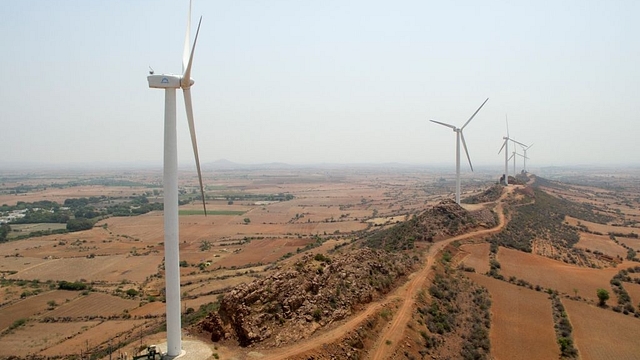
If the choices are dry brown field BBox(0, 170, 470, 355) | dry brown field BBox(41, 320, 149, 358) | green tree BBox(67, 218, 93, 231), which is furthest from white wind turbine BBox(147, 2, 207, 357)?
green tree BBox(67, 218, 93, 231)

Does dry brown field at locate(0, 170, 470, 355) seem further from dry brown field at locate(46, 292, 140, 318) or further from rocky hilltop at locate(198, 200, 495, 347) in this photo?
rocky hilltop at locate(198, 200, 495, 347)

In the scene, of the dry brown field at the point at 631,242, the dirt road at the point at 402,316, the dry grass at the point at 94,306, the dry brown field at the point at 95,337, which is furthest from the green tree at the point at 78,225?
the dry brown field at the point at 631,242

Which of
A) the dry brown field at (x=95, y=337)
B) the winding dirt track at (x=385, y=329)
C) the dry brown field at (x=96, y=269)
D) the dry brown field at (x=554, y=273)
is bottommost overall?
the dry brown field at (x=96, y=269)

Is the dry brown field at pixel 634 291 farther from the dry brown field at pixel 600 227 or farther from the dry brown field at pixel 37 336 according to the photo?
the dry brown field at pixel 37 336

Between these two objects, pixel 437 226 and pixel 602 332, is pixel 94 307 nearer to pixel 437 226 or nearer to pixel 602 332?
pixel 437 226

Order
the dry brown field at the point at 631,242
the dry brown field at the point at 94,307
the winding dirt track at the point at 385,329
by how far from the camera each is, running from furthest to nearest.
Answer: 1. the dry brown field at the point at 631,242
2. the dry brown field at the point at 94,307
3. the winding dirt track at the point at 385,329

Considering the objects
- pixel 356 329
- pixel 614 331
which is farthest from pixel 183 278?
pixel 614 331

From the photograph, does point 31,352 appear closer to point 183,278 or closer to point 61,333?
point 61,333

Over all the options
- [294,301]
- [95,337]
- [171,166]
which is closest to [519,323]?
[294,301]
